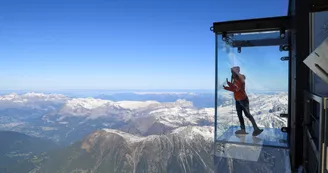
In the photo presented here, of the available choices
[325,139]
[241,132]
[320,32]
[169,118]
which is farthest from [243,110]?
[169,118]

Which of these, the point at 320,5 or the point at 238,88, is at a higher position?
the point at 320,5

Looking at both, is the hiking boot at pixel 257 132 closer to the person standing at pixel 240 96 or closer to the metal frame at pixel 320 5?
the person standing at pixel 240 96

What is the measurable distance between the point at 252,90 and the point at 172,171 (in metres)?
95.2

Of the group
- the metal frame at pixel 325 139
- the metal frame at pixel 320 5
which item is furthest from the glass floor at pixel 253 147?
the metal frame at pixel 325 139

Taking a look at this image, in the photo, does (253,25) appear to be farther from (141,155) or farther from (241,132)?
(141,155)

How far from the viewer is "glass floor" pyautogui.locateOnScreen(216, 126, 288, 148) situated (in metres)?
4.12

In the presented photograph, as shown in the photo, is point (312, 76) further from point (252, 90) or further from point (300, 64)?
point (252, 90)

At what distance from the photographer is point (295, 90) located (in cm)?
322

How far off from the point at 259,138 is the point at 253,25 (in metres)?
1.99

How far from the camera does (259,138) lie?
175 inches

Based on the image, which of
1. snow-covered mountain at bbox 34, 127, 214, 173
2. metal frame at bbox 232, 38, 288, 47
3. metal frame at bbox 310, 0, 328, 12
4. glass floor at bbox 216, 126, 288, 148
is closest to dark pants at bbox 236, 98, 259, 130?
glass floor at bbox 216, 126, 288, 148

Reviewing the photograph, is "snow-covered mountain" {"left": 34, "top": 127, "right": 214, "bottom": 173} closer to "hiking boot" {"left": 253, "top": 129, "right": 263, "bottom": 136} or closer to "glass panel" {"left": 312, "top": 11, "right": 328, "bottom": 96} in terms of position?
"hiking boot" {"left": 253, "top": 129, "right": 263, "bottom": 136}

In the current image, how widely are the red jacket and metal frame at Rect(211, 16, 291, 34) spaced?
91 centimetres

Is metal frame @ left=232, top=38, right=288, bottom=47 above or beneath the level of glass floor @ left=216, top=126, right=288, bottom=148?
above
